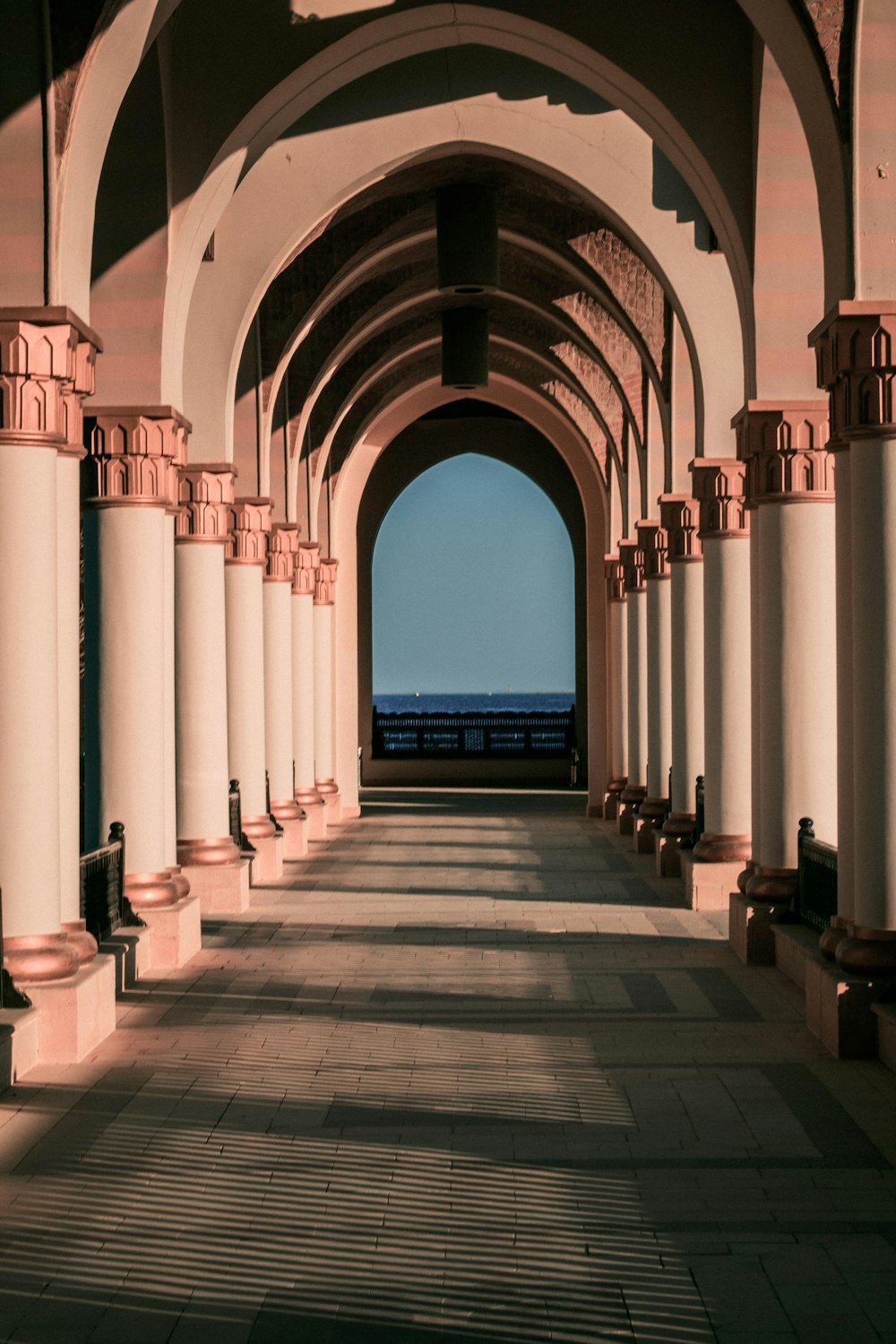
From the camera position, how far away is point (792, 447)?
1040 cm

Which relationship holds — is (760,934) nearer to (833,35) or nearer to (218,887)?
(218,887)

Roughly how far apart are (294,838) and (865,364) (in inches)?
471

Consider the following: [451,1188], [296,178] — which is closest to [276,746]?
Result: [296,178]

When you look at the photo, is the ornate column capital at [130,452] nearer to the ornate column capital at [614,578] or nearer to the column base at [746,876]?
the column base at [746,876]

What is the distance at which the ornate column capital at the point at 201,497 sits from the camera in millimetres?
12961

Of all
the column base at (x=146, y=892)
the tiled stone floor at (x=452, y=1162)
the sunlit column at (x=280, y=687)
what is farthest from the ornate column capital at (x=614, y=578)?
the column base at (x=146, y=892)

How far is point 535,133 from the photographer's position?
45.9ft

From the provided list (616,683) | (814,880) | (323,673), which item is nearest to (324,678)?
(323,673)

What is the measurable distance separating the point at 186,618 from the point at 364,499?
2077 centimetres

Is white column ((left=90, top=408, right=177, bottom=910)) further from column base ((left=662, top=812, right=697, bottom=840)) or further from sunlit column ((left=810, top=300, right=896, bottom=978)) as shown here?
column base ((left=662, top=812, right=697, bottom=840))

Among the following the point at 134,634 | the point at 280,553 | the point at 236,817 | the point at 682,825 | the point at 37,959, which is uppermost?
the point at 280,553

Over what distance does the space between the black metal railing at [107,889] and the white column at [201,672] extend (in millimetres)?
2715

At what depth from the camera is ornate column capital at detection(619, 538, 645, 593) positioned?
810 inches

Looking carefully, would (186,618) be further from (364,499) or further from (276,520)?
(364,499)
